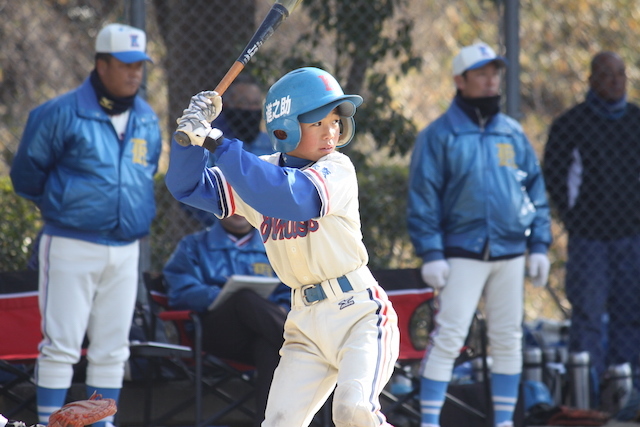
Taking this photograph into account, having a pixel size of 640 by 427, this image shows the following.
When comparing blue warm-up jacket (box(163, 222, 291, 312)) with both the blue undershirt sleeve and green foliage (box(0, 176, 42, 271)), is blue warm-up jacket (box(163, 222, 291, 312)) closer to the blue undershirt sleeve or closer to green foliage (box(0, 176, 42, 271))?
green foliage (box(0, 176, 42, 271))

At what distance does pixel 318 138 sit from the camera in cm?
332

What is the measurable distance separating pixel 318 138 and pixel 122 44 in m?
1.96

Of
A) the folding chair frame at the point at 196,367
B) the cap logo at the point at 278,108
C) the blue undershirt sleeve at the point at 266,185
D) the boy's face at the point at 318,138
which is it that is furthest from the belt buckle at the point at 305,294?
the folding chair frame at the point at 196,367

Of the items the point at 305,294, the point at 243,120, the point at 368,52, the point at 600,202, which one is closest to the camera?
the point at 305,294

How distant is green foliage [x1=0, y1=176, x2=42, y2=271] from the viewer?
18.6ft

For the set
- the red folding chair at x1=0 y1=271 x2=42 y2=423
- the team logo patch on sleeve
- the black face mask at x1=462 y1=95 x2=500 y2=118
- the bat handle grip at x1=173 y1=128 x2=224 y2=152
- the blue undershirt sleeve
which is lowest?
the red folding chair at x1=0 y1=271 x2=42 y2=423

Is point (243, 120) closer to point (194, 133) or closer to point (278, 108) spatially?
point (278, 108)

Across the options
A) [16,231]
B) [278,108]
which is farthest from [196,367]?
[278,108]

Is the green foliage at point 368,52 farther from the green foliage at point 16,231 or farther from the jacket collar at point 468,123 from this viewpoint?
the green foliage at point 16,231

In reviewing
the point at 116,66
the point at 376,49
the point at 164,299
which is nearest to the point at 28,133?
the point at 116,66

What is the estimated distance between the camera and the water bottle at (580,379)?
5.78 metres

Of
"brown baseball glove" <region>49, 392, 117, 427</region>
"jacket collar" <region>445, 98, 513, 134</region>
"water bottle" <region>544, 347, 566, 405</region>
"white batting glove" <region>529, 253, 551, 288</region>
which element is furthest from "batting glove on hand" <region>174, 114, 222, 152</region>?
"water bottle" <region>544, 347, 566, 405</region>

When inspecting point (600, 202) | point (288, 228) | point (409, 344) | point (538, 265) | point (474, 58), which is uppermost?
point (474, 58)

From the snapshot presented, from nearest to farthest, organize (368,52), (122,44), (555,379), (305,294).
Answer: (305,294)
(122,44)
(555,379)
(368,52)
